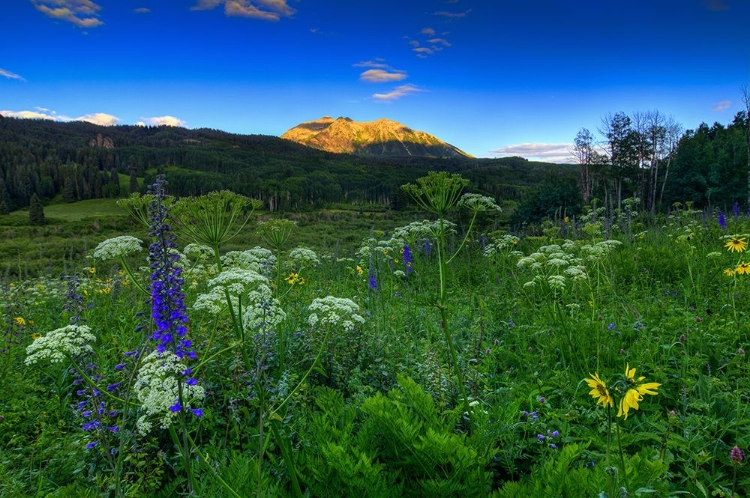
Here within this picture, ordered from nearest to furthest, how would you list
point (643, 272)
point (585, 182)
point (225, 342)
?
point (225, 342)
point (643, 272)
point (585, 182)

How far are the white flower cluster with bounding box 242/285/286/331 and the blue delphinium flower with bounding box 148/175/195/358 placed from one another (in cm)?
51

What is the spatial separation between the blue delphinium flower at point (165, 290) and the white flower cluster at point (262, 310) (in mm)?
507

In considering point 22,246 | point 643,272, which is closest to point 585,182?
point 643,272

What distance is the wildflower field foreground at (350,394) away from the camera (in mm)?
2516

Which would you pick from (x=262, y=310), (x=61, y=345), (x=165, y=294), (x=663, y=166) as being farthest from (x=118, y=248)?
(x=663, y=166)

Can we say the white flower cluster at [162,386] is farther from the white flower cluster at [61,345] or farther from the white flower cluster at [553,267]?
the white flower cluster at [553,267]

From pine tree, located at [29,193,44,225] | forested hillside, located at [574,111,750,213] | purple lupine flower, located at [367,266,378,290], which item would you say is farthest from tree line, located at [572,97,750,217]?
pine tree, located at [29,193,44,225]

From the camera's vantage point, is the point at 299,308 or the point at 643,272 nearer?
the point at 299,308

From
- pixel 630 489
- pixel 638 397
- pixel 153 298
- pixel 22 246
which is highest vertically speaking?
pixel 153 298

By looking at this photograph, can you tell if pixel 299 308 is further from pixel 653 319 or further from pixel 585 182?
pixel 585 182

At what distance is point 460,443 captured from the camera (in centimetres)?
271

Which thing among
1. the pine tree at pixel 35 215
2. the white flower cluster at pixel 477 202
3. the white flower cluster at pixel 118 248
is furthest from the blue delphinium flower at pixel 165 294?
the pine tree at pixel 35 215

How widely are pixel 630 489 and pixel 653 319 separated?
447 centimetres

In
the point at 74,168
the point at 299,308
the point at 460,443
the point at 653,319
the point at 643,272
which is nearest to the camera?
the point at 460,443
